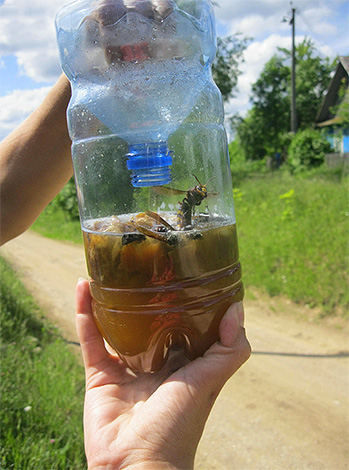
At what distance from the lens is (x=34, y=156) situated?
2.34 metres

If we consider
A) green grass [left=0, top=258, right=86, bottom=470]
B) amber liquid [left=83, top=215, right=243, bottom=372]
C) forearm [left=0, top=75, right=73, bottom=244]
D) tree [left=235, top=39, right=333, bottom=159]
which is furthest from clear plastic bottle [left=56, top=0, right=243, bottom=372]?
tree [left=235, top=39, right=333, bottom=159]

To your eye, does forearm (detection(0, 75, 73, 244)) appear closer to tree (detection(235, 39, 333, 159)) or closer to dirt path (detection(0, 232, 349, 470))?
dirt path (detection(0, 232, 349, 470))

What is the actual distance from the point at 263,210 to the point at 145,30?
881 centimetres

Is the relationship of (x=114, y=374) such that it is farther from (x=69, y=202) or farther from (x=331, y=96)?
(x=331, y=96)

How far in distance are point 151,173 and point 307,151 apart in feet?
71.1

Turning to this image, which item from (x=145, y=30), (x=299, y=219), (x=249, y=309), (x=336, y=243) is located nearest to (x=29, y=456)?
(x=145, y=30)

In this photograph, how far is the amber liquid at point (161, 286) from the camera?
1662 mm

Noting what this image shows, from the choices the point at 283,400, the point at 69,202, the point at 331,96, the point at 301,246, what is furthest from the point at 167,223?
the point at 331,96

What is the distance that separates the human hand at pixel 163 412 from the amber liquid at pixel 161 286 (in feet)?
0.32

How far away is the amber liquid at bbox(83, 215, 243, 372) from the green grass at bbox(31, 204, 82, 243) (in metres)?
11.7

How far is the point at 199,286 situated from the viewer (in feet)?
5.59

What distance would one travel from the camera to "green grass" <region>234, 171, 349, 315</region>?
6746mm

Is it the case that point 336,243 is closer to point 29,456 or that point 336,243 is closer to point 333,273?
point 333,273

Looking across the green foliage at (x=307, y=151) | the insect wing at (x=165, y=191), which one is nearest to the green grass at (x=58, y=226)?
the green foliage at (x=307, y=151)
